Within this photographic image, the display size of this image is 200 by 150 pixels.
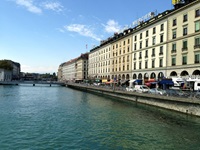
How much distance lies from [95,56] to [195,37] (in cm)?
7577

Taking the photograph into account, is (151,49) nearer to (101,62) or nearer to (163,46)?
(163,46)

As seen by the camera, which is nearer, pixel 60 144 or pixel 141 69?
pixel 60 144

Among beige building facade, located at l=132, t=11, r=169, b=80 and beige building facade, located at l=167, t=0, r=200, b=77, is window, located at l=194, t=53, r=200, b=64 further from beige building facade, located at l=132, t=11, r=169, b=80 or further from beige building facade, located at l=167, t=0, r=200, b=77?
beige building facade, located at l=132, t=11, r=169, b=80

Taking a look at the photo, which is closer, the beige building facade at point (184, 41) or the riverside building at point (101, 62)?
the beige building facade at point (184, 41)

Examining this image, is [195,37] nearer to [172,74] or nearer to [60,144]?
[172,74]

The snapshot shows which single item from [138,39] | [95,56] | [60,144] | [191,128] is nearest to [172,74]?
[138,39]

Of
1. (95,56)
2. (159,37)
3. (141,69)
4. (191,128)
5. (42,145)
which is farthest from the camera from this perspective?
(95,56)

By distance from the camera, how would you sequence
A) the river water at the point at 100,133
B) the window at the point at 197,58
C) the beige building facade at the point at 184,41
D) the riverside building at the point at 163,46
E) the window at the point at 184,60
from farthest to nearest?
the window at the point at 184,60, the riverside building at the point at 163,46, the beige building facade at the point at 184,41, the window at the point at 197,58, the river water at the point at 100,133

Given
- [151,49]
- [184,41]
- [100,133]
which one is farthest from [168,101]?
→ [151,49]

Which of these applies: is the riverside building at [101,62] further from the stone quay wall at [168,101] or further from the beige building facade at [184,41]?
the stone quay wall at [168,101]

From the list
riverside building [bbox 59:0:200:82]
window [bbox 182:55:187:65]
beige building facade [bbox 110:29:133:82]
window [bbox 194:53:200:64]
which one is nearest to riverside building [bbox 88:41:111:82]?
beige building facade [bbox 110:29:133:82]

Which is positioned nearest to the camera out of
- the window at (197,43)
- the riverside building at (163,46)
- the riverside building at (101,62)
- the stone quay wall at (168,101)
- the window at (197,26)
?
the stone quay wall at (168,101)

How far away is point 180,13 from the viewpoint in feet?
169

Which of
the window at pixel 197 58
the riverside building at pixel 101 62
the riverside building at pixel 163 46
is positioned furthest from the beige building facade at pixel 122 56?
the window at pixel 197 58
